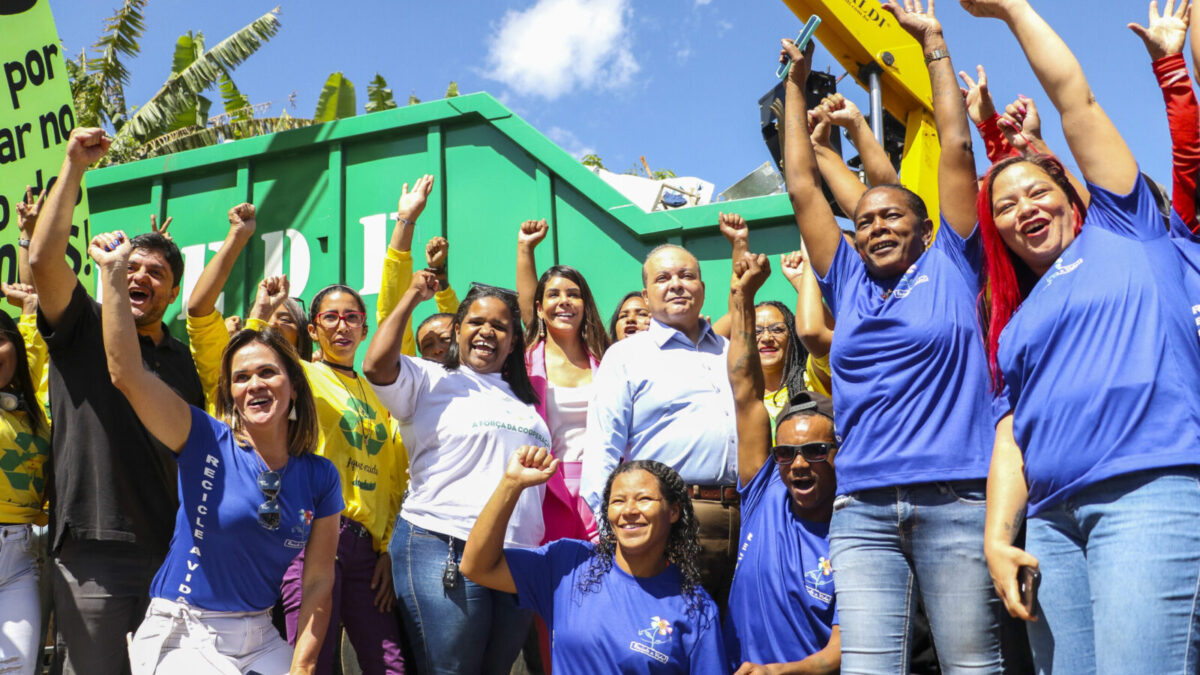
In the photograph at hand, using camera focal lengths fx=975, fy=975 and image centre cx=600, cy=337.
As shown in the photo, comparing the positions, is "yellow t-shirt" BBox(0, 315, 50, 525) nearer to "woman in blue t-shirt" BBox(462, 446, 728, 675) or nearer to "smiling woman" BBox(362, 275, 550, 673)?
"smiling woman" BBox(362, 275, 550, 673)

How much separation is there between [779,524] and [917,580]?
2.23 feet

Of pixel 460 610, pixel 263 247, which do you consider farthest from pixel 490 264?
pixel 460 610

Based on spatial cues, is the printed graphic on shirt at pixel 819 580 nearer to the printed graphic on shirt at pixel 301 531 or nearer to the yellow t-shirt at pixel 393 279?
the printed graphic on shirt at pixel 301 531

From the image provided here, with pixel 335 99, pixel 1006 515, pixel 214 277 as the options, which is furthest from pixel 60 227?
pixel 335 99

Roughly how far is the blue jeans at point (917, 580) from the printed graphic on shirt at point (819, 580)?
48 cm

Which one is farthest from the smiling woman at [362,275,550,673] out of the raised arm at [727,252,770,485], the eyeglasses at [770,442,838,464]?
the eyeglasses at [770,442,838,464]

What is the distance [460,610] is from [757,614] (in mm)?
975

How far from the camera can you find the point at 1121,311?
2.08 m

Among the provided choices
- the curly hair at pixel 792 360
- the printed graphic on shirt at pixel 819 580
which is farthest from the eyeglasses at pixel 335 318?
the printed graphic on shirt at pixel 819 580

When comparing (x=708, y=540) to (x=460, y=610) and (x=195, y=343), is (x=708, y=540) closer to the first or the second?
(x=460, y=610)

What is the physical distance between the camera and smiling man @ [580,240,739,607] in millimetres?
3340

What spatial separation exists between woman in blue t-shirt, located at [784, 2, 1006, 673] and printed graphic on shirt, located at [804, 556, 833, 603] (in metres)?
0.43

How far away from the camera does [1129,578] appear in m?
1.92

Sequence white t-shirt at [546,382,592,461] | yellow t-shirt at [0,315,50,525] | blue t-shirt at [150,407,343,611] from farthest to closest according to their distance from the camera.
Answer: white t-shirt at [546,382,592,461] → yellow t-shirt at [0,315,50,525] → blue t-shirt at [150,407,343,611]
